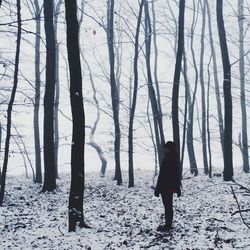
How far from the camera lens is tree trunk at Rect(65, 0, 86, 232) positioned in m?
A: 9.09

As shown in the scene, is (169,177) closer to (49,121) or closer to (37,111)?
(49,121)

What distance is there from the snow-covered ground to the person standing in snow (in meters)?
0.44

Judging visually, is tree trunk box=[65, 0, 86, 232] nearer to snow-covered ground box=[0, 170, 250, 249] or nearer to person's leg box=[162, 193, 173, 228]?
snow-covered ground box=[0, 170, 250, 249]

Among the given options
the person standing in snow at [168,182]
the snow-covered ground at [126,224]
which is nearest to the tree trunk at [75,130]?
the snow-covered ground at [126,224]

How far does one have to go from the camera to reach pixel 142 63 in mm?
36688

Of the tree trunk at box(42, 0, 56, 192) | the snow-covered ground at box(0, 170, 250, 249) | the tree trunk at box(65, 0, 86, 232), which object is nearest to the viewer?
the snow-covered ground at box(0, 170, 250, 249)

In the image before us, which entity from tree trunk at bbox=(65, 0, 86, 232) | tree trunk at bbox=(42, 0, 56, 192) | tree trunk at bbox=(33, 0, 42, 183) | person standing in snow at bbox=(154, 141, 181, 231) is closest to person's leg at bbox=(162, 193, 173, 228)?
person standing in snow at bbox=(154, 141, 181, 231)

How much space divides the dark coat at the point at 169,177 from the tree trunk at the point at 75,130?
195cm

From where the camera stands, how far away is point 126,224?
984cm

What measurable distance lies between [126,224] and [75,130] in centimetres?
289

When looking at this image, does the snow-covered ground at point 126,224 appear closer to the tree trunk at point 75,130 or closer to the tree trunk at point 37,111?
the tree trunk at point 75,130

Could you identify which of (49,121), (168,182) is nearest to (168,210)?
(168,182)

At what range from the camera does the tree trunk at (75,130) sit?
909 cm

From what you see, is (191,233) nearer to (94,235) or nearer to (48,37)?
(94,235)
